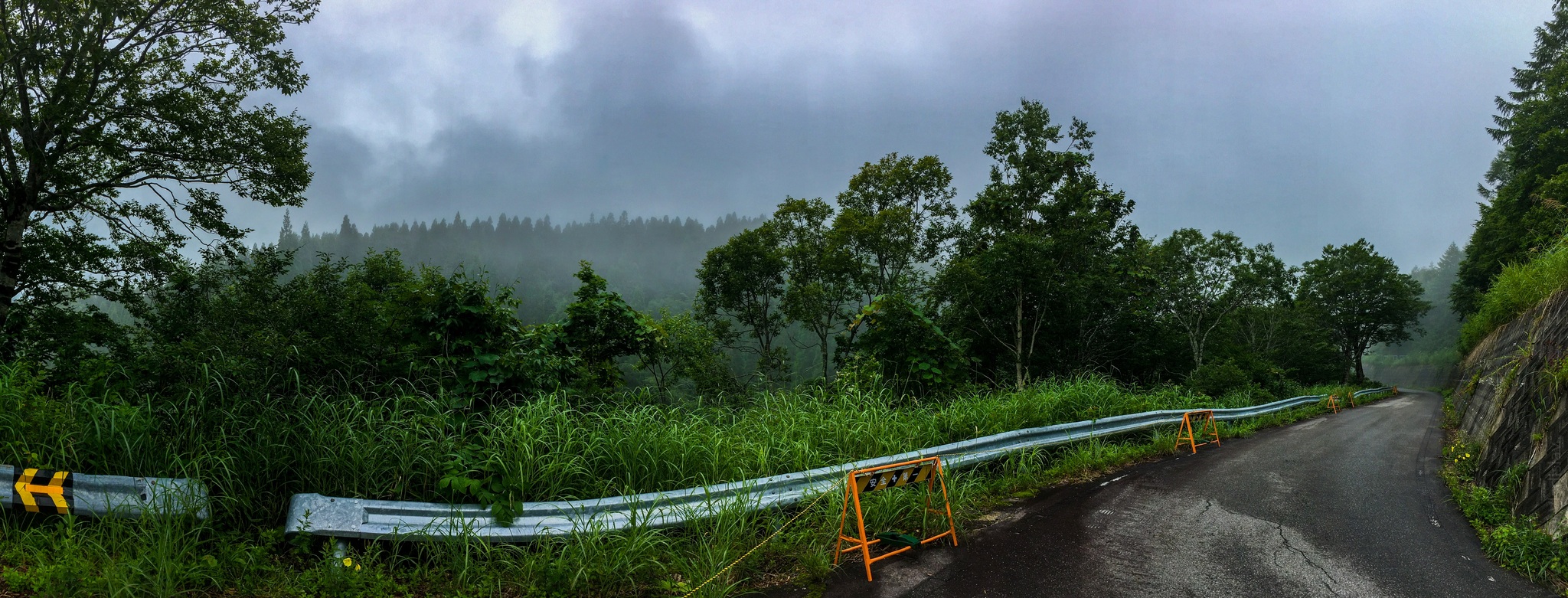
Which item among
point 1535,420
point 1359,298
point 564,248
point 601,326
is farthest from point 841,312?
point 564,248

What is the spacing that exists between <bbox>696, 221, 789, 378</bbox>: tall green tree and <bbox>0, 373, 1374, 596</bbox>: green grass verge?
22.4 meters

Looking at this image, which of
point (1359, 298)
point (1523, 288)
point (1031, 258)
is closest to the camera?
point (1523, 288)

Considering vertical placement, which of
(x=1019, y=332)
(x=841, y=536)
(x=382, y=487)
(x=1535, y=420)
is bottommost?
(x=841, y=536)

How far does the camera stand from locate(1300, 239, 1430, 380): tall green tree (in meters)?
44.1

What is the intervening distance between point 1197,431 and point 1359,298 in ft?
161

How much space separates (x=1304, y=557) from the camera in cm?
446

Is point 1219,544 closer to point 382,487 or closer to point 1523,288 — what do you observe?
point 382,487

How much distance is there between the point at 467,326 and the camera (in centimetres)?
625

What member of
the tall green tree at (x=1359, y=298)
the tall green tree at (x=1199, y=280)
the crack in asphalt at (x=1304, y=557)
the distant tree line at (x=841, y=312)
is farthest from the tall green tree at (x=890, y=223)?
the tall green tree at (x=1359, y=298)

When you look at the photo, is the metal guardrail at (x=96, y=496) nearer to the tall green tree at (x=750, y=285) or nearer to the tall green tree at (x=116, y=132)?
the tall green tree at (x=116, y=132)

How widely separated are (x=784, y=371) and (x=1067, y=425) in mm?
17385

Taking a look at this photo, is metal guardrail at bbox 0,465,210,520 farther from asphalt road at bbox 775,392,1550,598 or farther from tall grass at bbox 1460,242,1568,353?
tall grass at bbox 1460,242,1568,353

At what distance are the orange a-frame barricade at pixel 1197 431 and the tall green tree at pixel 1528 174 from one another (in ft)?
59.2

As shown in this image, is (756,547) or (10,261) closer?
(756,547)
